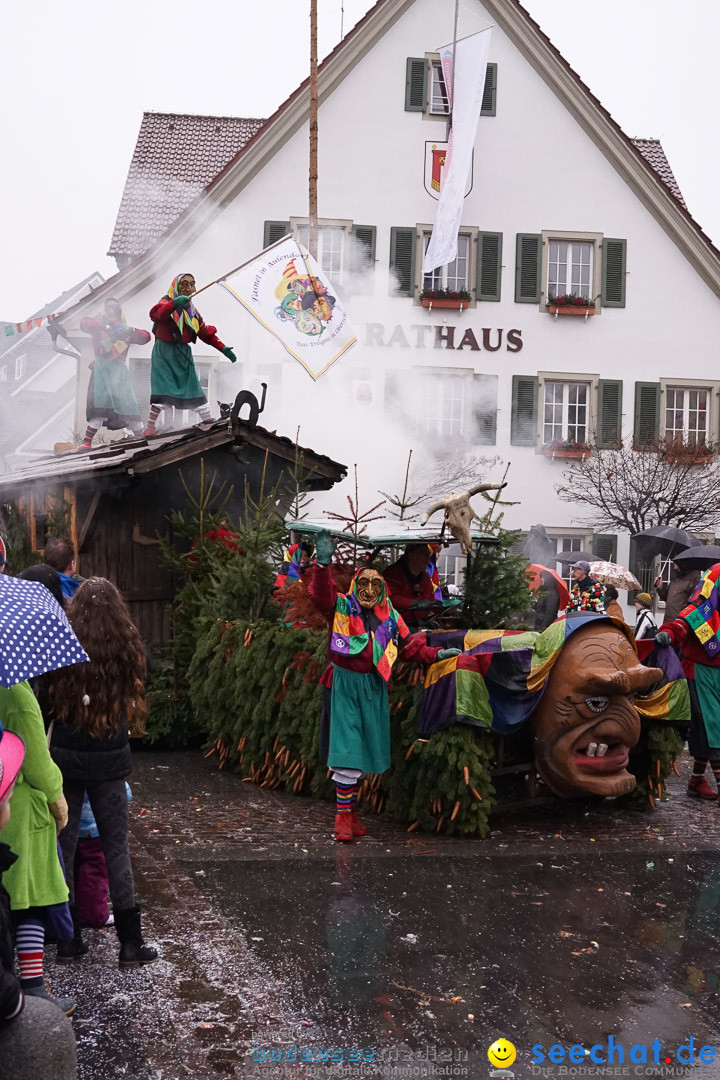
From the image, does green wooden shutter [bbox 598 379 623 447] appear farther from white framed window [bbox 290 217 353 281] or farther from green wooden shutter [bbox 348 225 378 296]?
white framed window [bbox 290 217 353 281]

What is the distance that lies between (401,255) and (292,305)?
11.0m

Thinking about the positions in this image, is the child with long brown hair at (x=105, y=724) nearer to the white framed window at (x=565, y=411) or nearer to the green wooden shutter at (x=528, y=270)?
the white framed window at (x=565, y=411)

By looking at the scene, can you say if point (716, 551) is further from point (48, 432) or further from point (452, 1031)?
point (48, 432)

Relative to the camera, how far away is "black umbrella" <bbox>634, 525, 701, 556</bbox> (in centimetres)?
973

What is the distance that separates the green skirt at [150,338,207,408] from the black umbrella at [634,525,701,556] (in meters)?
5.32

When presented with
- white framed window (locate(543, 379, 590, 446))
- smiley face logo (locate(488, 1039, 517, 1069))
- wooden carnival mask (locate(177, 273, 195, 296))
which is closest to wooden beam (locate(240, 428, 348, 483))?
wooden carnival mask (locate(177, 273, 195, 296))

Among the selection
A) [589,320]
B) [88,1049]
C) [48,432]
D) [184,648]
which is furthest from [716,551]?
[48,432]

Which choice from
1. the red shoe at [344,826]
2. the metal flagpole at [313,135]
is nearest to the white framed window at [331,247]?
the metal flagpole at [313,135]

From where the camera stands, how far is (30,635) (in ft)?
11.6

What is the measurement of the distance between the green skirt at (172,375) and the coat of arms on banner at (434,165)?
11972 millimetres

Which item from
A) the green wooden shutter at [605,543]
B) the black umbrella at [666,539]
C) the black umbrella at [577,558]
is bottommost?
the green wooden shutter at [605,543]

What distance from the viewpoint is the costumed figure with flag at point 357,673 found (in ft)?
22.9

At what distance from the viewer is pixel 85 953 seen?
504 centimetres

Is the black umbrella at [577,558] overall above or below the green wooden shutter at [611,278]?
below
